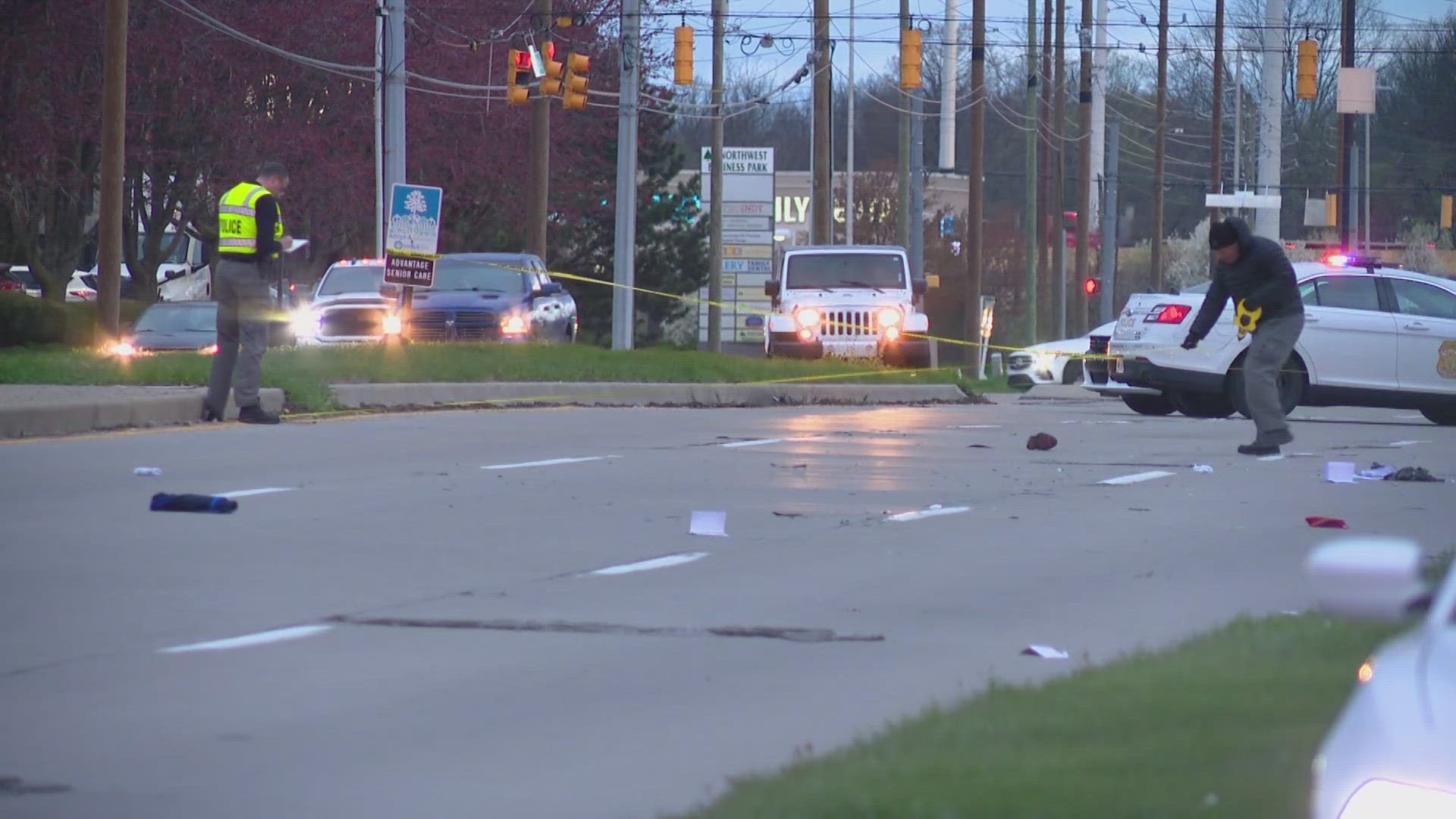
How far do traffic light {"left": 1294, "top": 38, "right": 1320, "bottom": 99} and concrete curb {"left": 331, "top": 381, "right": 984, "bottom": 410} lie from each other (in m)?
10.2

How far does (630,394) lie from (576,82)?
400 inches

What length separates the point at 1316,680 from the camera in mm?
5473

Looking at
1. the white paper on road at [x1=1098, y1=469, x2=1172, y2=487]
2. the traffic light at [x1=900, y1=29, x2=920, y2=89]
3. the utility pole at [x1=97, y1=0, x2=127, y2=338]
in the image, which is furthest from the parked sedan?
the white paper on road at [x1=1098, y1=469, x2=1172, y2=487]

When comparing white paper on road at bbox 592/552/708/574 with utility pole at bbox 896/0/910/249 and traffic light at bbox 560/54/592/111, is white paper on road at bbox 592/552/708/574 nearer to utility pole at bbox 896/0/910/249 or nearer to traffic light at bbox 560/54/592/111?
traffic light at bbox 560/54/592/111

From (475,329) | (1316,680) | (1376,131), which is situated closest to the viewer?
(1316,680)

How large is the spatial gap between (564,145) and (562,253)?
30.5ft

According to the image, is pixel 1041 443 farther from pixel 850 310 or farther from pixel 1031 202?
pixel 1031 202

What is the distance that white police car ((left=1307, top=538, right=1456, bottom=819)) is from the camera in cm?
263

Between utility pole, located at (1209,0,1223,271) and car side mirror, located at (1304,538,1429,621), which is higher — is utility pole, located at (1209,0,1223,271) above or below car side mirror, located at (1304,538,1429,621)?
above

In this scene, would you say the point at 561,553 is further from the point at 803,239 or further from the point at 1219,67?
the point at 803,239

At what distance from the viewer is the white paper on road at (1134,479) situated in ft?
41.5

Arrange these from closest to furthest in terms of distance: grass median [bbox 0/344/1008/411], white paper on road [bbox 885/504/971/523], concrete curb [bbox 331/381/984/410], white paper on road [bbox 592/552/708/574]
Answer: white paper on road [bbox 592/552/708/574] → white paper on road [bbox 885/504/971/523] → grass median [bbox 0/344/1008/411] → concrete curb [bbox 331/381/984/410]

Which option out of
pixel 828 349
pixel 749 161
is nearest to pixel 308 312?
pixel 828 349

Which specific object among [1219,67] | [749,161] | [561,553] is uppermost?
[1219,67]
